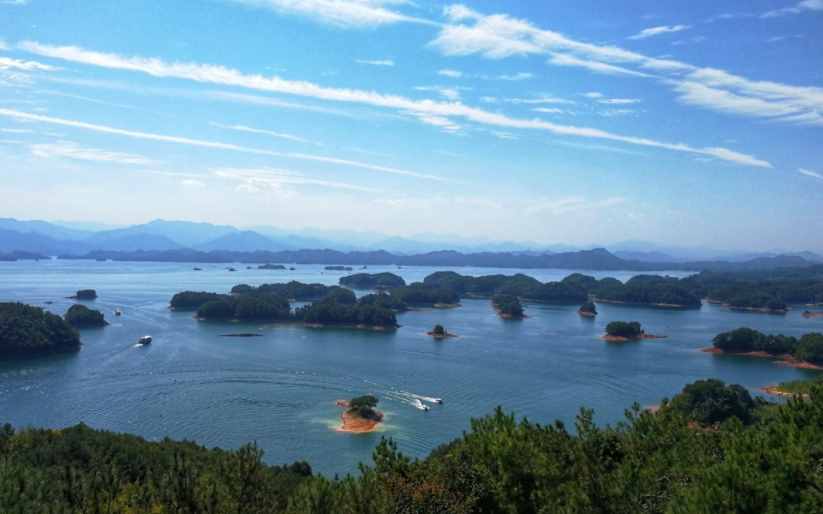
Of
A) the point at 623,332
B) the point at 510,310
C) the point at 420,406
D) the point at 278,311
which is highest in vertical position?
the point at 278,311

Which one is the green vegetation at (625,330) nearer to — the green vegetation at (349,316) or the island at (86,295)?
the green vegetation at (349,316)

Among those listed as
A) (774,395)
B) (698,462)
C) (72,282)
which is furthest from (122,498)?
(72,282)

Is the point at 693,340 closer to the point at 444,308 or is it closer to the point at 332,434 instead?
the point at 444,308

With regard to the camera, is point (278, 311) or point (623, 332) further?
point (278, 311)

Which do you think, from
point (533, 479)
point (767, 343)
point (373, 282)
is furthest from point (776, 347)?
point (373, 282)

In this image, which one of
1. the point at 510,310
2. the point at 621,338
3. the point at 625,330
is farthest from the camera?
the point at 510,310

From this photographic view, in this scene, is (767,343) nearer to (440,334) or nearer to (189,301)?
(440,334)

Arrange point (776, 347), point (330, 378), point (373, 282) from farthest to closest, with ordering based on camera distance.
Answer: point (373, 282), point (776, 347), point (330, 378)

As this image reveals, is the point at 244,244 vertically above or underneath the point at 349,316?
above

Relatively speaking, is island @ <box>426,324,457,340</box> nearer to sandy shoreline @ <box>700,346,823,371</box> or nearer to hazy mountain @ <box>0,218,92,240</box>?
sandy shoreline @ <box>700,346,823,371</box>
